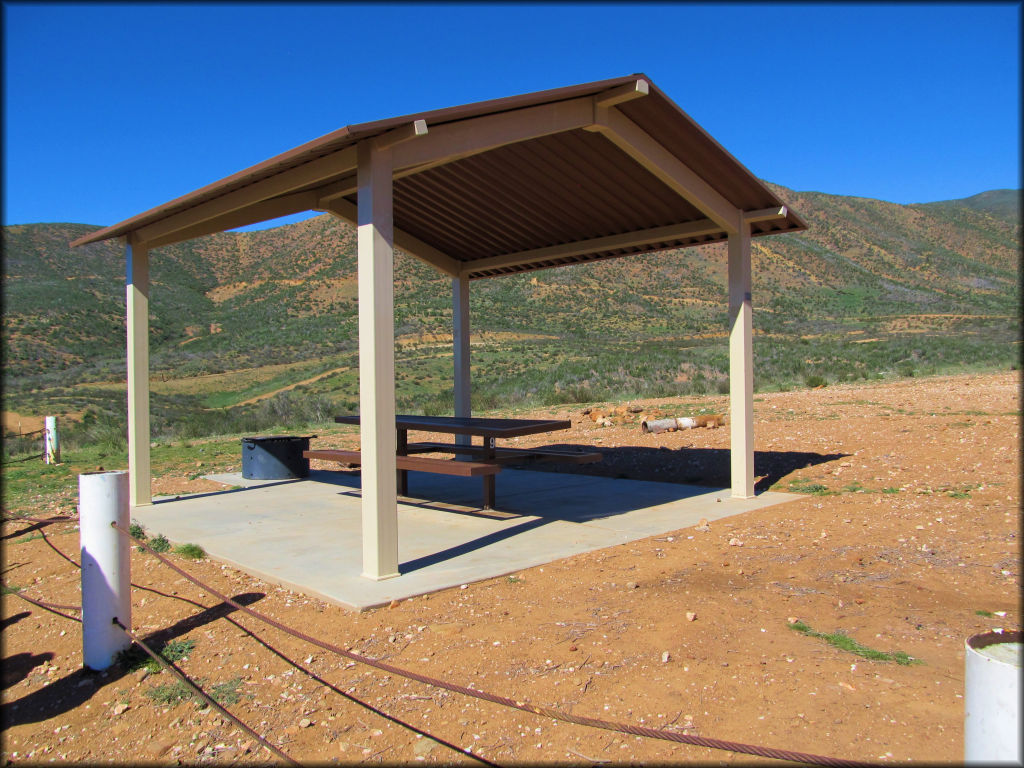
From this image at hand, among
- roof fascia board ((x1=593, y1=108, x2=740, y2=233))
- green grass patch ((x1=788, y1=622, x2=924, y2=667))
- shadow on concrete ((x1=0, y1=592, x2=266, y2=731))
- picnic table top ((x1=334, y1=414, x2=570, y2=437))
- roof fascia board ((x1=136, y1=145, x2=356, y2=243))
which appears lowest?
shadow on concrete ((x1=0, y1=592, x2=266, y2=731))

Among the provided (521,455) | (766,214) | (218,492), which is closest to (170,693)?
(521,455)

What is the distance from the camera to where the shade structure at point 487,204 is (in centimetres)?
552

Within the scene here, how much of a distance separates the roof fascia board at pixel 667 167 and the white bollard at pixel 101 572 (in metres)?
4.87

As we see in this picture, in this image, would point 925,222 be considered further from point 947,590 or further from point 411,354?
point 947,590

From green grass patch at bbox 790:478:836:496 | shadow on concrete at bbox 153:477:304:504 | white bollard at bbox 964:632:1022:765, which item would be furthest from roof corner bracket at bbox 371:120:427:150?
green grass patch at bbox 790:478:836:496

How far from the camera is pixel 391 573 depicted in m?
5.66

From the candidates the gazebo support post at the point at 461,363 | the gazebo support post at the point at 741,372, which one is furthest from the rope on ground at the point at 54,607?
the gazebo support post at the point at 741,372

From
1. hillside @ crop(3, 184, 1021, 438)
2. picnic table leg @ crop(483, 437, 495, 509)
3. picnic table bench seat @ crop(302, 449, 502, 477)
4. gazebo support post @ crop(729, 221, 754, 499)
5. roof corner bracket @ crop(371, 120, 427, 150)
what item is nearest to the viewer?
roof corner bracket @ crop(371, 120, 427, 150)

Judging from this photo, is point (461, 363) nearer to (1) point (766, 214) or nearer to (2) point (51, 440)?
(1) point (766, 214)

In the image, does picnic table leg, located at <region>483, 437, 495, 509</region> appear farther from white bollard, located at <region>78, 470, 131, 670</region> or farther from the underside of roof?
white bollard, located at <region>78, 470, 131, 670</region>

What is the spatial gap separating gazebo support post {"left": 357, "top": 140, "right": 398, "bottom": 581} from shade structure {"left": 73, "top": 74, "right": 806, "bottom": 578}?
0.01m

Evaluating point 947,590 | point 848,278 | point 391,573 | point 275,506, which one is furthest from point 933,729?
point 848,278

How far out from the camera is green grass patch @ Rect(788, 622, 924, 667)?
402cm

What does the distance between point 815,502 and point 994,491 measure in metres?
1.83
